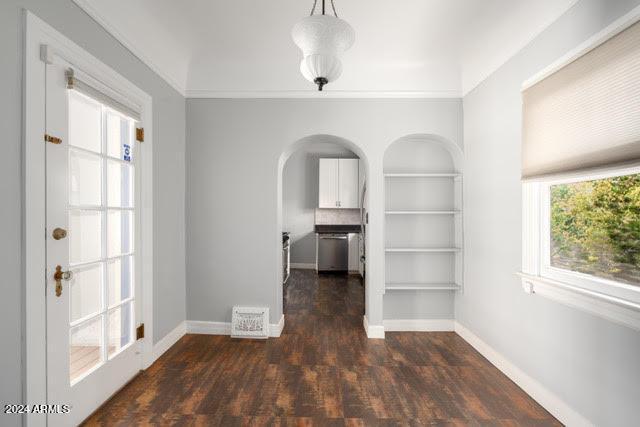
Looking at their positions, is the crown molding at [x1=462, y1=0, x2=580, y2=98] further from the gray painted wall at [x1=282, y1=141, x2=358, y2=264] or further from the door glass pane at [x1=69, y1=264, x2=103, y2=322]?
the gray painted wall at [x1=282, y1=141, x2=358, y2=264]

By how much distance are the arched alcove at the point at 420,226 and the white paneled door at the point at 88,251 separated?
254 cm

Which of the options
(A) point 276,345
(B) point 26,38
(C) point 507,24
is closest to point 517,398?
(A) point 276,345

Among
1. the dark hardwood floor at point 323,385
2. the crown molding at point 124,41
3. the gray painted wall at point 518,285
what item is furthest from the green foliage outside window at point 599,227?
the crown molding at point 124,41

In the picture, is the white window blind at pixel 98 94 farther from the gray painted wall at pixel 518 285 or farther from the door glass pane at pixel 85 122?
the gray painted wall at pixel 518 285

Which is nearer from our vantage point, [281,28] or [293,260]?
[281,28]

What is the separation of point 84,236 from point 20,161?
607 millimetres

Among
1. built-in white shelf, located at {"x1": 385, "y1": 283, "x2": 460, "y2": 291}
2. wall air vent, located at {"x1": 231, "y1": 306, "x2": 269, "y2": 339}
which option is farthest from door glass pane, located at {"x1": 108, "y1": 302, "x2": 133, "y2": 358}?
built-in white shelf, located at {"x1": 385, "y1": 283, "x2": 460, "y2": 291}

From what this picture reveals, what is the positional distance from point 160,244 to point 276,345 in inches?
59.0

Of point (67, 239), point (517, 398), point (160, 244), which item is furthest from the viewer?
point (160, 244)

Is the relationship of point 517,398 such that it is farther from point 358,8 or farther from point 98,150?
point 98,150

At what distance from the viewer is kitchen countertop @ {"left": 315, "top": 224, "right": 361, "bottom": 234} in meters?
6.76

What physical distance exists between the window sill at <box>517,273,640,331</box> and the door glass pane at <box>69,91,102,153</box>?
3.18 metres

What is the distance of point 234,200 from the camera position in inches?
131

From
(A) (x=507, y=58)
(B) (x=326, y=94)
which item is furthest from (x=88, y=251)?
(A) (x=507, y=58)
